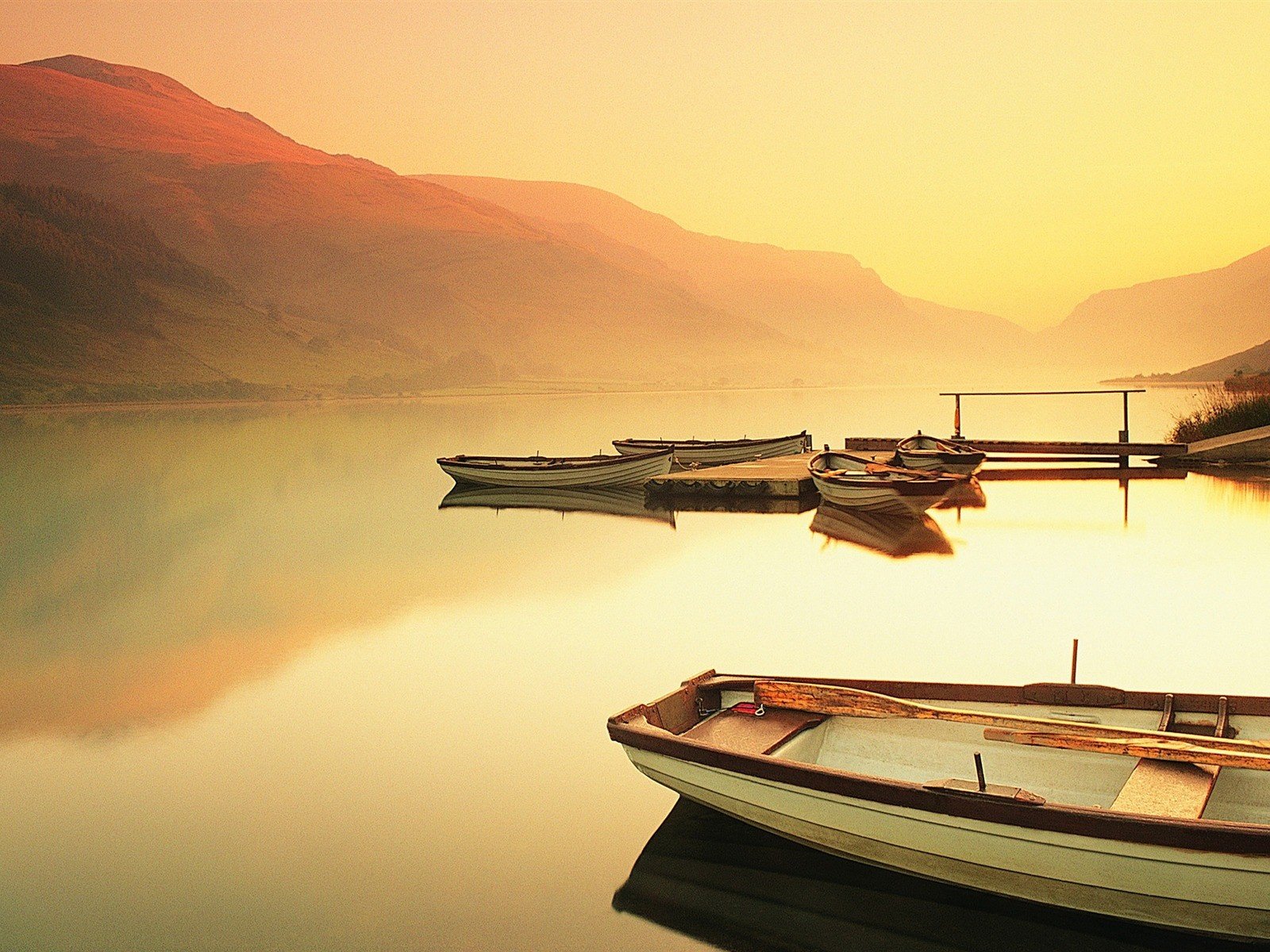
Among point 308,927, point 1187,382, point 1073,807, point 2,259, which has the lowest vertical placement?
point 308,927

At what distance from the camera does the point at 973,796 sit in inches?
266

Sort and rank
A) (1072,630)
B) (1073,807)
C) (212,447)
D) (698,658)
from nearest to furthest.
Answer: (1073,807) < (698,658) < (1072,630) < (212,447)

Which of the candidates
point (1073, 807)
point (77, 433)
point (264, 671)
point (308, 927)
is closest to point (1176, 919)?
point (1073, 807)

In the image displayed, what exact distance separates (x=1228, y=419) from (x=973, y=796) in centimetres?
3720

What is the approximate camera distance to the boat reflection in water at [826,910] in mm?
7141

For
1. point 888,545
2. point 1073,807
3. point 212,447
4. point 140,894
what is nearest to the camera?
point 1073,807

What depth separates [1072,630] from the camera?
16172mm

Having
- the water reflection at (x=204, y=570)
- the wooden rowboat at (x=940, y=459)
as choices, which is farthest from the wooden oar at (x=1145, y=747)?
the wooden rowboat at (x=940, y=459)

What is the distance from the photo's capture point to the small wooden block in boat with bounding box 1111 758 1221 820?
265 inches

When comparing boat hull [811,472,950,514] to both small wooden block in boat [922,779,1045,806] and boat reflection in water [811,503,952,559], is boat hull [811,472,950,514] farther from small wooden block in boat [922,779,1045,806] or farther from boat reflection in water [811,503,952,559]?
small wooden block in boat [922,779,1045,806]

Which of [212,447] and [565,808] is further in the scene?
[212,447]

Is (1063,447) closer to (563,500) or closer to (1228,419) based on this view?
(1228,419)

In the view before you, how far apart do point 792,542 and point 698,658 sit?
33.1 ft

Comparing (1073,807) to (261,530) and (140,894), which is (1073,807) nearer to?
(140,894)
